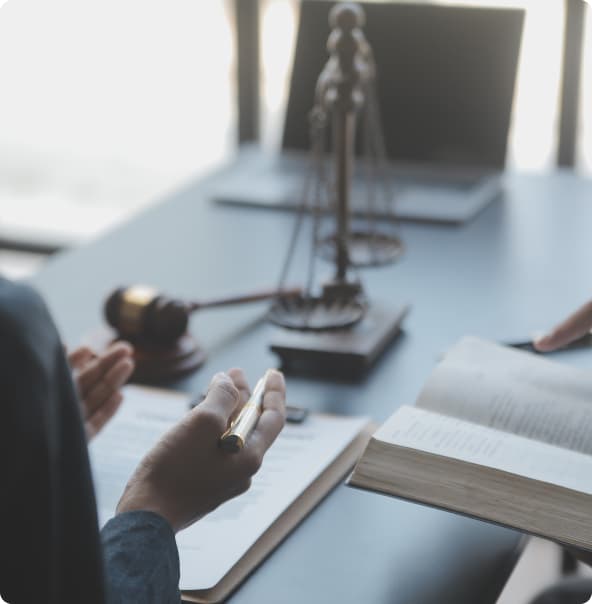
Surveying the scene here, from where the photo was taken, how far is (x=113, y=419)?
4.33ft

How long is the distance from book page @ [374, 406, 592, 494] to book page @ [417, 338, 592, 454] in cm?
5

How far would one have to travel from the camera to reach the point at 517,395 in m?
1.19

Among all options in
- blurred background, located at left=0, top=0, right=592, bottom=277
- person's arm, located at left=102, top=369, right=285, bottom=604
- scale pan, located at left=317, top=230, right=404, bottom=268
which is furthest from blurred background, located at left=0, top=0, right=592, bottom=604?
person's arm, located at left=102, top=369, right=285, bottom=604

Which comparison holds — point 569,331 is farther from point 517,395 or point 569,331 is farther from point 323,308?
point 323,308

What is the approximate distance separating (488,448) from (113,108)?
3.21m

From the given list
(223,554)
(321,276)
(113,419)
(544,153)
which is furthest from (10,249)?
(223,554)

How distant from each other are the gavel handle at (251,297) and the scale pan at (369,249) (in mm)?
87

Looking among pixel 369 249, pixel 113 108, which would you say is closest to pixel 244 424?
pixel 369 249

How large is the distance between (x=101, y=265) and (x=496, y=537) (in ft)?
3.15

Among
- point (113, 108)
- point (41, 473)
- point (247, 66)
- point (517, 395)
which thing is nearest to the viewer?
point (41, 473)

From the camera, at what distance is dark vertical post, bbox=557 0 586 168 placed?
274 cm

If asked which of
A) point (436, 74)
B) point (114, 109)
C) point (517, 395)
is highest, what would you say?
point (436, 74)

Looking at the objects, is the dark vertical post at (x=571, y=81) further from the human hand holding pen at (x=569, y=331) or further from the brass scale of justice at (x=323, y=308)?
the human hand holding pen at (x=569, y=331)

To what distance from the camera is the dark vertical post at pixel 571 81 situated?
2744 millimetres
